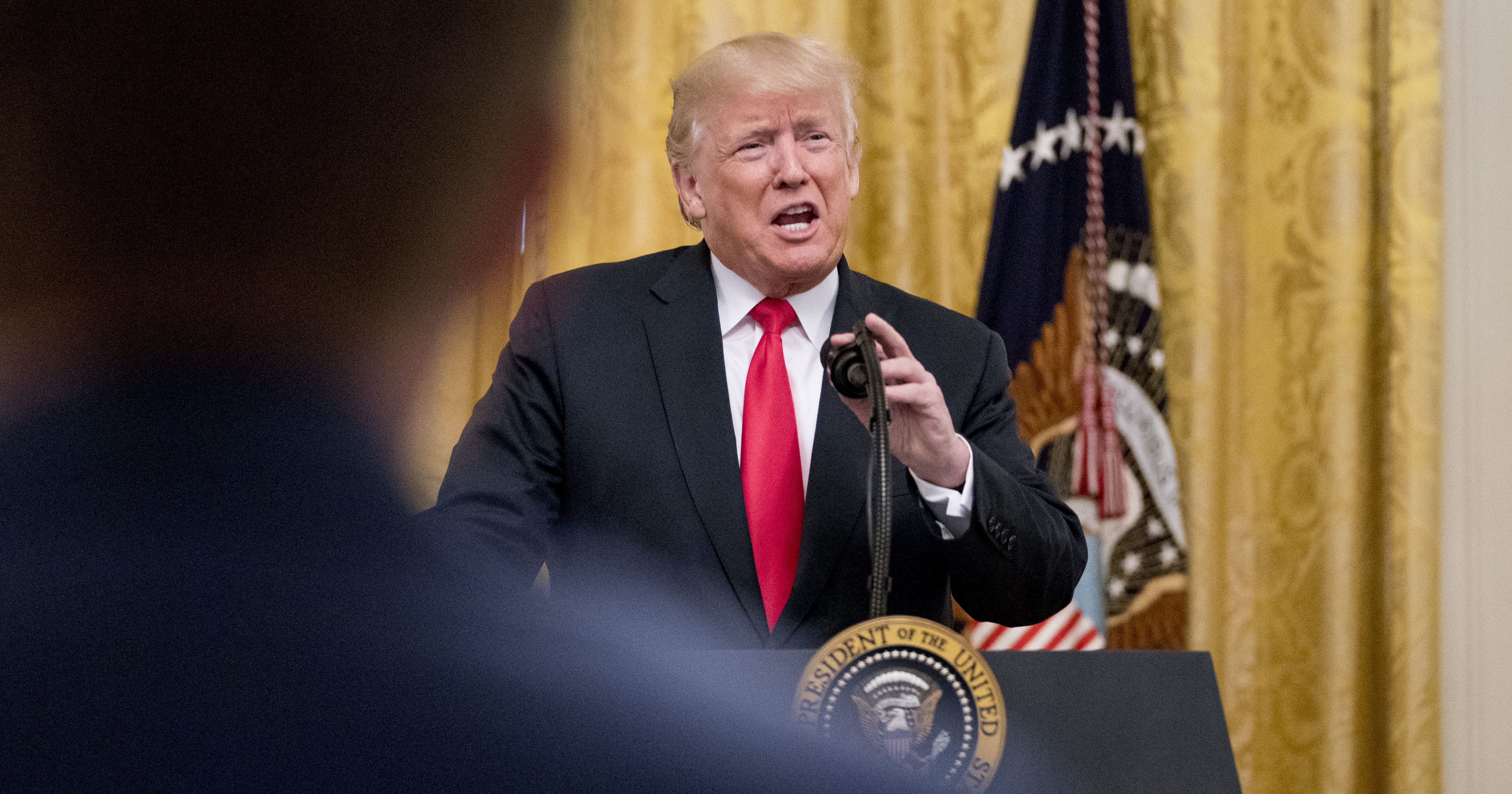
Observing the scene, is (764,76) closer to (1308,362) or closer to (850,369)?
(850,369)

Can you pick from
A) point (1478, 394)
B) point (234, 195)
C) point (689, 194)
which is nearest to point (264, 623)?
point (234, 195)

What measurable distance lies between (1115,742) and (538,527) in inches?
28.9

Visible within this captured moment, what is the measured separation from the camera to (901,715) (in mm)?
576

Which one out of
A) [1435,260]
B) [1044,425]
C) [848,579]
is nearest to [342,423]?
[848,579]

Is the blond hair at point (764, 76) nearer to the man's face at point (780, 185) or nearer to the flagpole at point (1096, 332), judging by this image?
the man's face at point (780, 185)

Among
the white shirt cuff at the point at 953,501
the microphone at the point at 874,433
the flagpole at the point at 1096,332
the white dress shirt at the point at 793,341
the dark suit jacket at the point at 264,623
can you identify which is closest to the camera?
the dark suit jacket at the point at 264,623

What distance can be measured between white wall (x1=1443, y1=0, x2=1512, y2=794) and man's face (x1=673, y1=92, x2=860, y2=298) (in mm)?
1336

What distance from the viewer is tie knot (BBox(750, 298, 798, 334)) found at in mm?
1286

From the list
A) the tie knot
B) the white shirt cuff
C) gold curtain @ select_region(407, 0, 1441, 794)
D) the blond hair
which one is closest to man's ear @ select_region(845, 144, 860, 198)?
the blond hair

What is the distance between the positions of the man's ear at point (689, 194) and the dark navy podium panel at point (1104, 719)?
838 mm

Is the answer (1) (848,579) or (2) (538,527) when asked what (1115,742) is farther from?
(2) (538,527)

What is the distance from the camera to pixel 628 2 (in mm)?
2020

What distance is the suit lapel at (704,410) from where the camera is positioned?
1.14 m

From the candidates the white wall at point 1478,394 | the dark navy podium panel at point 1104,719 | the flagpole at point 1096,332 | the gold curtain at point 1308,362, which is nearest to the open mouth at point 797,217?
the dark navy podium panel at point 1104,719
